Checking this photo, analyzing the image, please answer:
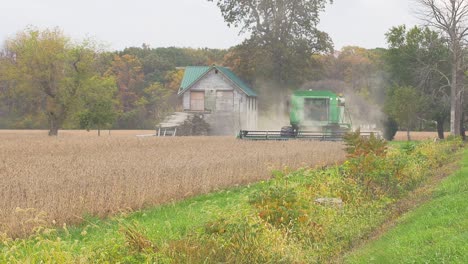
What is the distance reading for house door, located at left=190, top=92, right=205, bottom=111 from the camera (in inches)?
2291

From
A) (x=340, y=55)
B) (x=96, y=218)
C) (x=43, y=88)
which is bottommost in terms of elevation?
(x=96, y=218)

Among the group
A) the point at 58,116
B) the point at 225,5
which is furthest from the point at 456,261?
the point at 225,5

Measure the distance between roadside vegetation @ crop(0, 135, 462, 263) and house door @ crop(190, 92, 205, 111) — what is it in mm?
42912

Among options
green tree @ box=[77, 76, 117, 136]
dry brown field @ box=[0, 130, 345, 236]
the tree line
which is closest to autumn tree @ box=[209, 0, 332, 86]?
the tree line

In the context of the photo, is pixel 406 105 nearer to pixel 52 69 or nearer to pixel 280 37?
pixel 280 37

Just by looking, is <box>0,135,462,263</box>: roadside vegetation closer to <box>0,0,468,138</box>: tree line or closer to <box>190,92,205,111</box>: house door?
<box>0,0,468,138</box>: tree line

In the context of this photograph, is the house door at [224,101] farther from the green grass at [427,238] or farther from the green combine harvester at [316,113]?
the green grass at [427,238]

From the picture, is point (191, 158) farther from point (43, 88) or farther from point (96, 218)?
point (43, 88)

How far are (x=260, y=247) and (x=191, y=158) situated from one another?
12.3 metres

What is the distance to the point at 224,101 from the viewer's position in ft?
189

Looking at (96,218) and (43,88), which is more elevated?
(43,88)

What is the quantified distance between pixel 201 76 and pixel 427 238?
162ft

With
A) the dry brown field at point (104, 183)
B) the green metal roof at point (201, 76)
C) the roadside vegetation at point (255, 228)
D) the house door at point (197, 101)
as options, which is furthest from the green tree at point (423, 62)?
the roadside vegetation at point (255, 228)

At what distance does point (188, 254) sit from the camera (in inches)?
287
